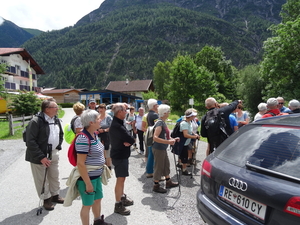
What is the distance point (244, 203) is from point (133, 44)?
159 meters

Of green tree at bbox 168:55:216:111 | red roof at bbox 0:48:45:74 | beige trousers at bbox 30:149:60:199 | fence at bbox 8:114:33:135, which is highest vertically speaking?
red roof at bbox 0:48:45:74

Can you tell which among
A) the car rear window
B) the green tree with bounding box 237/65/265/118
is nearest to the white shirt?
the car rear window

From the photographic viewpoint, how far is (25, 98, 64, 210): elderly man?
3.54 m

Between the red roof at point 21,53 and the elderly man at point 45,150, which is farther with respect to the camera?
the red roof at point 21,53

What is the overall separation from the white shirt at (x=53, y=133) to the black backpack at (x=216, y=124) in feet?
9.96

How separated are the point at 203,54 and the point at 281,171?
48.2m

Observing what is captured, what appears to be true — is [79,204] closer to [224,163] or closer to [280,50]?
[224,163]

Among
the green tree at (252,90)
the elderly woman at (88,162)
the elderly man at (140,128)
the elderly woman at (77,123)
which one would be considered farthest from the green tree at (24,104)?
the green tree at (252,90)

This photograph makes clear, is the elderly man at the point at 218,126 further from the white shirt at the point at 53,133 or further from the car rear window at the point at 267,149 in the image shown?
the white shirt at the point at 53,133

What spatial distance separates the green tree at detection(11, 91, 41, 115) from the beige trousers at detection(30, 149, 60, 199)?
→ 60.4 ft

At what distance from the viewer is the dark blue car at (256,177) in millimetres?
1811

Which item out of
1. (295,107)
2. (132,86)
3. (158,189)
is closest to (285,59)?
(295,107)

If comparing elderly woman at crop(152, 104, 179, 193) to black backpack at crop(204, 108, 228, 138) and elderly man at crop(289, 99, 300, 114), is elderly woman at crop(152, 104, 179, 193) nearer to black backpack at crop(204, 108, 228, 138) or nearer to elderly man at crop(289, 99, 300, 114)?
black backpack at crop(204, 108, 228, 138)

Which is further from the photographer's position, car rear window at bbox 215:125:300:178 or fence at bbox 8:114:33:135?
fence at bbox 8:114:33:135
